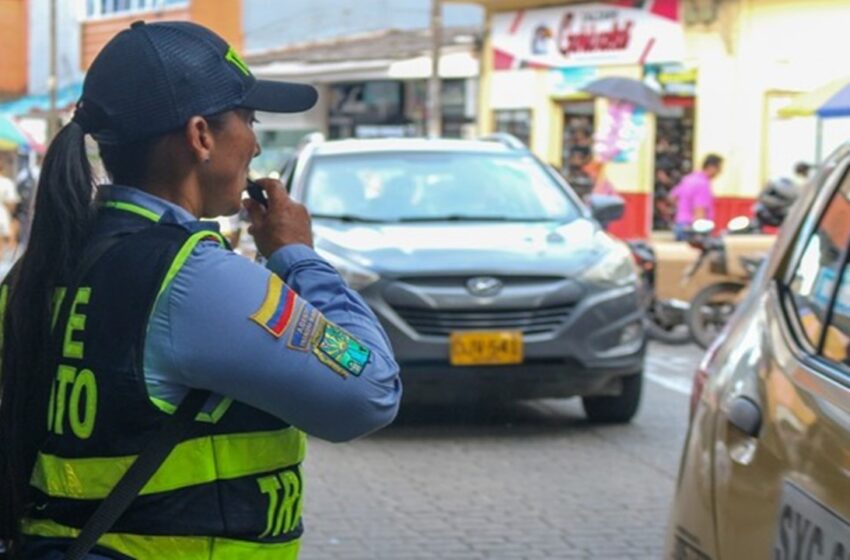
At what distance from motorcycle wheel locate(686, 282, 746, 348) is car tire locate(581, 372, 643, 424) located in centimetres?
433

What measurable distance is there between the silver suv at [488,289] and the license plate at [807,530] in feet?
18.7

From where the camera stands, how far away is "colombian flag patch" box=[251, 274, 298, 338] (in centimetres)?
227

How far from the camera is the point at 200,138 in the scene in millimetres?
2395

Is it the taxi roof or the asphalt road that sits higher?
the taxi roof

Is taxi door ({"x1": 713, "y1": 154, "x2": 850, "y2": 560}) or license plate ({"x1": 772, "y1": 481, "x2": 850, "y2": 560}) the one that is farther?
taxi door ({"x1": 713, "y1": 154, "x2": 850, "y2": 560})

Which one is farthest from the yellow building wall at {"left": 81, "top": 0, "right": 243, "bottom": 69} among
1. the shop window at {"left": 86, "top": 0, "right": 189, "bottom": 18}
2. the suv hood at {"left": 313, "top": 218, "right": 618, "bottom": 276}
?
the suv hood at {"left": 313, "top": 218, "right": 618, "bottom": 276}

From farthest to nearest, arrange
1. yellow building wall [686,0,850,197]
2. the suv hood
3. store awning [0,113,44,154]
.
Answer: store awning [0,113,44,154]
yellow building wall [686,0,850,197]
the suv hood

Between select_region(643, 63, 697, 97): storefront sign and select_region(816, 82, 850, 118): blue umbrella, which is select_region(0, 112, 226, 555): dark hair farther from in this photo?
select_region(643, 63, 697, 97): storefront sign

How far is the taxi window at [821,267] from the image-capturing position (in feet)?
10.7

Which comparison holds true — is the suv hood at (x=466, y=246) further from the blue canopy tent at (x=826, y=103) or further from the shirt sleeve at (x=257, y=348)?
the shirt sleeve at (x=257, y=348)

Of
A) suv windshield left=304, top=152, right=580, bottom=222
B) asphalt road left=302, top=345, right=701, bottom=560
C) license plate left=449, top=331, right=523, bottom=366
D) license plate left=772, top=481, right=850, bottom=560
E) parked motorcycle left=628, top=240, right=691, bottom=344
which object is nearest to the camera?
license plate left=772, top=481, right=850, bottom=560

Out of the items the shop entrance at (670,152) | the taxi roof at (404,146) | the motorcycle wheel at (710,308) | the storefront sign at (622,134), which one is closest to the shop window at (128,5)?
the storefront sign at (622,134)

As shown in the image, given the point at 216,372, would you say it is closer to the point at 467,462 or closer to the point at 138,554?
the point at 138,554

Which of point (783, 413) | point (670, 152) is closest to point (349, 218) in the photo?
point (783, 413)
